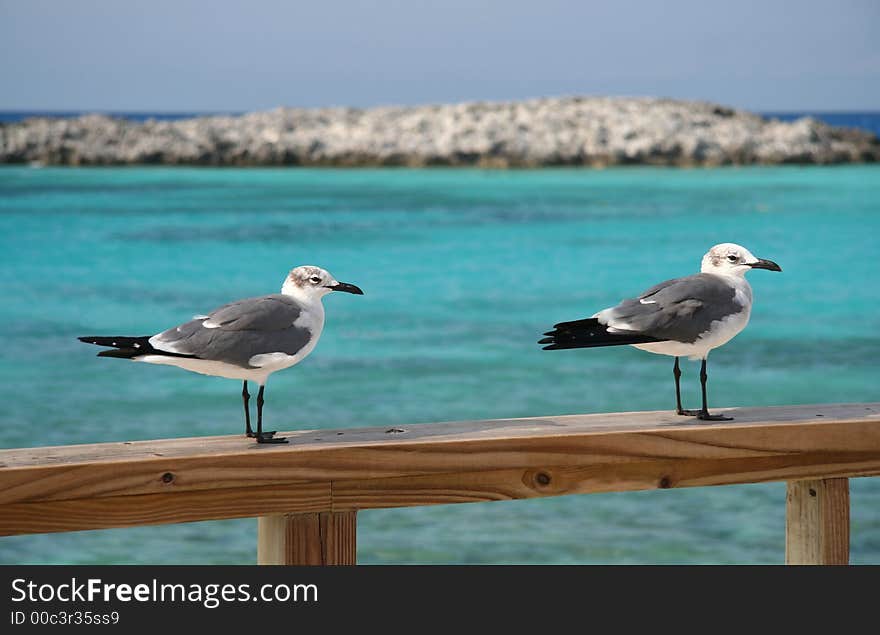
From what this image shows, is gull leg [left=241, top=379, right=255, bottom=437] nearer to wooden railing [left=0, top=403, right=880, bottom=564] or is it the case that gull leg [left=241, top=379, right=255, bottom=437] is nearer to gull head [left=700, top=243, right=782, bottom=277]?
wooden railing [left=0, top=403, right=880, bottom=564]

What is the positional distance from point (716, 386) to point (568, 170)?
93.2ft

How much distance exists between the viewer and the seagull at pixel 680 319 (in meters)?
2.14

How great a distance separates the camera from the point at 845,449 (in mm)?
1881

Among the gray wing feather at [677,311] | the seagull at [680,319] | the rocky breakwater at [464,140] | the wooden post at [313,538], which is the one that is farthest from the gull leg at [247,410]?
the rocky breakwater at [464,140]

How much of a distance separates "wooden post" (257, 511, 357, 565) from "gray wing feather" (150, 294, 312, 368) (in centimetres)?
45

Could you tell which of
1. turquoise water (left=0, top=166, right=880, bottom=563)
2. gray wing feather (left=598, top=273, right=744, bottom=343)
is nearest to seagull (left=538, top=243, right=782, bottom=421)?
gray wing feather (left=598, top=273, right=744, bottom=343)

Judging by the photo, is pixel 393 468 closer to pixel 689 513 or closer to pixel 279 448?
pixel 279 448

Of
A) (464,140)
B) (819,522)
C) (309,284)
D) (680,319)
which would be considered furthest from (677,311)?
(464,140)

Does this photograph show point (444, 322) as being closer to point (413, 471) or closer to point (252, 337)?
point (252, 337)

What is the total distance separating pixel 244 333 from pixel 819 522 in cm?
98

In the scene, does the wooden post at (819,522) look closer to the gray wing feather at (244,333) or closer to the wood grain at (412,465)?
the wood grain at (412,465)

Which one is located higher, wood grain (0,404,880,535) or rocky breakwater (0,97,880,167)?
rocky breakwater (0,97,880,167)

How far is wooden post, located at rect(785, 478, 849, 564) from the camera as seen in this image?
6.12 ft

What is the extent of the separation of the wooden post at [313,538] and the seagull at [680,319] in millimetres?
573
